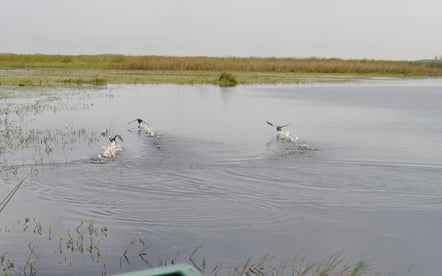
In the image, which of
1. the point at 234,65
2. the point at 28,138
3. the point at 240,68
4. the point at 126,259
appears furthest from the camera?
the point at 234,65

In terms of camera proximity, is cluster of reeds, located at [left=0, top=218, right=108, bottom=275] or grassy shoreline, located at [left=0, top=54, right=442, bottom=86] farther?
grassy shoreline, located at [left=0, top=54, right=442, bottom=86]

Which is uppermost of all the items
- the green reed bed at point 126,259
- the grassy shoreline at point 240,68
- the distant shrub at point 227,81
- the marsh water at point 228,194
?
the grassy shoreline at point 240,68

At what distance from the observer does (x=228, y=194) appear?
8.70m

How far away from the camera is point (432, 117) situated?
63.5 feet

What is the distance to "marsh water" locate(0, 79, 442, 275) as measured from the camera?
6.45 m

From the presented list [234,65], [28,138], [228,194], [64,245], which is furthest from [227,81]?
[64,245]

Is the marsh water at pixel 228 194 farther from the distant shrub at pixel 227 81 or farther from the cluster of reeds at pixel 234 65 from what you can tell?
the cluster of reeds at pixel 234 65

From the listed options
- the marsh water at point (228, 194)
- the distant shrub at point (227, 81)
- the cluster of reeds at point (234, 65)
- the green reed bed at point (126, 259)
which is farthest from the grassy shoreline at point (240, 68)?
the green reed bed at point (126, 259)

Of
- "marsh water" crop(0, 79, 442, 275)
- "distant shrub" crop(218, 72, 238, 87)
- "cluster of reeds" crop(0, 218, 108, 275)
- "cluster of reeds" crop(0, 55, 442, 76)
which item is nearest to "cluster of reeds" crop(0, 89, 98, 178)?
"marsh water" crop(0, 79, 442, 275)

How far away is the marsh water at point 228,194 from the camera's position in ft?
21.2

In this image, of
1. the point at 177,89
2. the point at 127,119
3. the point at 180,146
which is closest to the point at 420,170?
the point at 180,146

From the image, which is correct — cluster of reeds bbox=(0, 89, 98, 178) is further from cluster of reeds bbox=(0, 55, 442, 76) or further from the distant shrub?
cluster of reeds bbox=(0, 55, 442, 76)

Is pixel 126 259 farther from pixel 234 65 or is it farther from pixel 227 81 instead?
pixel 234 65

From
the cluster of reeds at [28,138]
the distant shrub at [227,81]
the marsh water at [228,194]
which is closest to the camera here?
the marsh water at [228,194]
